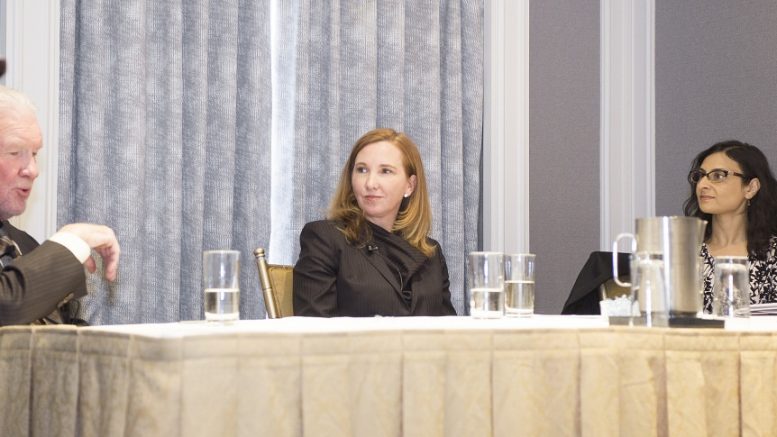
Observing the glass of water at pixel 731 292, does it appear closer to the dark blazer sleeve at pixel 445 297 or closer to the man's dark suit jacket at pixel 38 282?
the dark blazer sleeve at pixel 445 297

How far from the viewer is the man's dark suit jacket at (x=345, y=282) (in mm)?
2922

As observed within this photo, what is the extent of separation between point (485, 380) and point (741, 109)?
290 cm

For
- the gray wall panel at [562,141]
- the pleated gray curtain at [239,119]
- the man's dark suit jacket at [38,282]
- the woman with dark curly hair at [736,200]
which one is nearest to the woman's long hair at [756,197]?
the woman with dark curly hair at [736,200]

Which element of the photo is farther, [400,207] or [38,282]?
[400,207]

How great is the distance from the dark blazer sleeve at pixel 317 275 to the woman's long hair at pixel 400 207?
0.08 meters

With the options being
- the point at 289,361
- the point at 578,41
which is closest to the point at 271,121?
the point at 578,41

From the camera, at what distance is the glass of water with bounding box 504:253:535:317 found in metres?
2.08

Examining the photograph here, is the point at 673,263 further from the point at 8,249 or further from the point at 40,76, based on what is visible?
the point at 40,76

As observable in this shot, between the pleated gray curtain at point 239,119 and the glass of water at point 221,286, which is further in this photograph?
the pleated gray curtain at point 239,119

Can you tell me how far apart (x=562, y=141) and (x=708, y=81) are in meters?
0.66

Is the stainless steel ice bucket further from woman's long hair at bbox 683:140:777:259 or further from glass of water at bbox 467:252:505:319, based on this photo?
woman's long hair at bbox 683:140:777:259

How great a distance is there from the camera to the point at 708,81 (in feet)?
14.0

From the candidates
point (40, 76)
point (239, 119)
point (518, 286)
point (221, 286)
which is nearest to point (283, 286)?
point (239, 119)

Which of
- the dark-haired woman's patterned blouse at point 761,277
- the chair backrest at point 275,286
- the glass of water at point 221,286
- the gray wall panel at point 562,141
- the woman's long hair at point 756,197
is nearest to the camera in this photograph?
the glass of water at point 221,286
